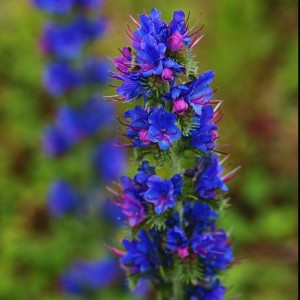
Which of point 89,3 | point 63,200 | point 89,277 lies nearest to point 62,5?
point 89,3

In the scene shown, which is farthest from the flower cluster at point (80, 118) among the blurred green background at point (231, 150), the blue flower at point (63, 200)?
the blurred green background at point (231, 150)

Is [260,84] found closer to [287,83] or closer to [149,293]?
[287,83]

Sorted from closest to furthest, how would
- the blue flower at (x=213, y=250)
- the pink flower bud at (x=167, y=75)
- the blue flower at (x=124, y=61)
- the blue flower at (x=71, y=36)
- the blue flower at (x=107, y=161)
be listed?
the pink flower bud at (x=167, y=75) < the blue flower at (x=124, y=61) < the blue flower at (x=213, y=250) < the blue flower at (x=71, y=36) < the blue flower at (x=107, y=161)

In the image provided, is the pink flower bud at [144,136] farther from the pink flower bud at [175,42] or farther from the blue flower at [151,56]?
the pink flower bud at [175,42]

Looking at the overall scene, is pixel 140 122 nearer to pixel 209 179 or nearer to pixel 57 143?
pixel 209 179

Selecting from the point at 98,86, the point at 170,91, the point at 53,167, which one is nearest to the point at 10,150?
the point at 53,167

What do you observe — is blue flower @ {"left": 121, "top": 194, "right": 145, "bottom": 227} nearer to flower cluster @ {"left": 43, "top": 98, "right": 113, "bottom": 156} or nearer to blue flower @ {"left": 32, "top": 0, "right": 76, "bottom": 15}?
flower cluster @ {"left": 43, "top": 98, "right": 113, "bottom": 156}
